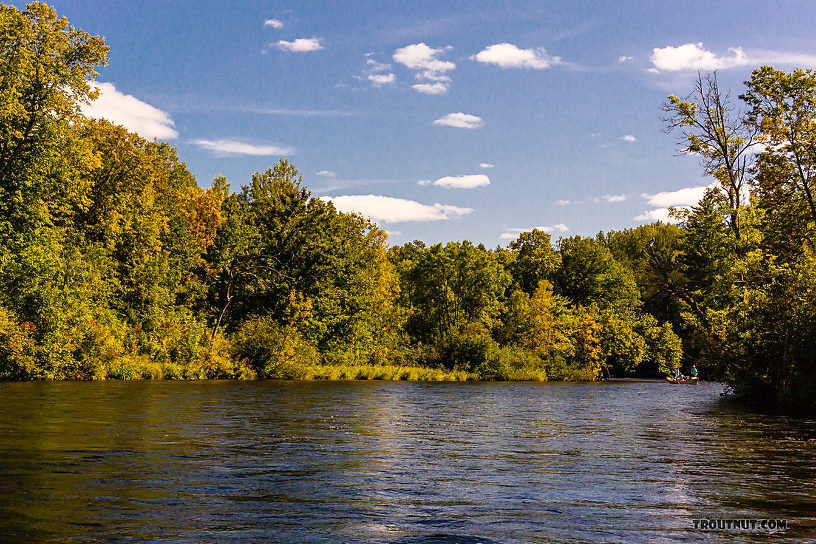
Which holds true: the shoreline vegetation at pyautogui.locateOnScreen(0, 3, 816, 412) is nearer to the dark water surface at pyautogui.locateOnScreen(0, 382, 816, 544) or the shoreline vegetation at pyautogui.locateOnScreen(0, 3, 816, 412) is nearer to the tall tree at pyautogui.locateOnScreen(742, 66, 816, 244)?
the tall tree at pyautogui.locateOnScreen(742, 66, 816, 244)

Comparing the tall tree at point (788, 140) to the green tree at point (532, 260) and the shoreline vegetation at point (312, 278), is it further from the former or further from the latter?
the green tree at point (532, 260)

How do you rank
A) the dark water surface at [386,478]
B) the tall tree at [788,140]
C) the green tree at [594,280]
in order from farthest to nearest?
the green tree at [594,280], the tall tree at [788,140], the dark water surface at [386,478]

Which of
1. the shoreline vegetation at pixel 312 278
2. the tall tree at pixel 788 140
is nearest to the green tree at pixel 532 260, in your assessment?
the shoreline vegetation at pixel 312 278

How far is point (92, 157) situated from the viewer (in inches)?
1880

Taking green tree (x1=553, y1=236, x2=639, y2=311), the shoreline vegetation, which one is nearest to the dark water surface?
the shoreline vegetation

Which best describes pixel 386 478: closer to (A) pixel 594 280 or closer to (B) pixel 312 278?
(B) pixel 312 278

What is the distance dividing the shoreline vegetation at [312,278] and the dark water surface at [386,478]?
1189cm

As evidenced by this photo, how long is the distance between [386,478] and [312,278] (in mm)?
59859

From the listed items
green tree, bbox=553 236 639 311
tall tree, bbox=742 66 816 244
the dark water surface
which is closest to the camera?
the dark water surface

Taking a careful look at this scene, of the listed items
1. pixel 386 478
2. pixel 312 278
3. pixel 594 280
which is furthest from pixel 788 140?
pixel 594 280

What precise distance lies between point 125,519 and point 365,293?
65944mm

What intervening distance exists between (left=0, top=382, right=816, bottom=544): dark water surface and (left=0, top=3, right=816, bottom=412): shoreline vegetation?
1189 cm

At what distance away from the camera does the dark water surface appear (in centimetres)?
847

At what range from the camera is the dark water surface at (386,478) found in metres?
8.47
